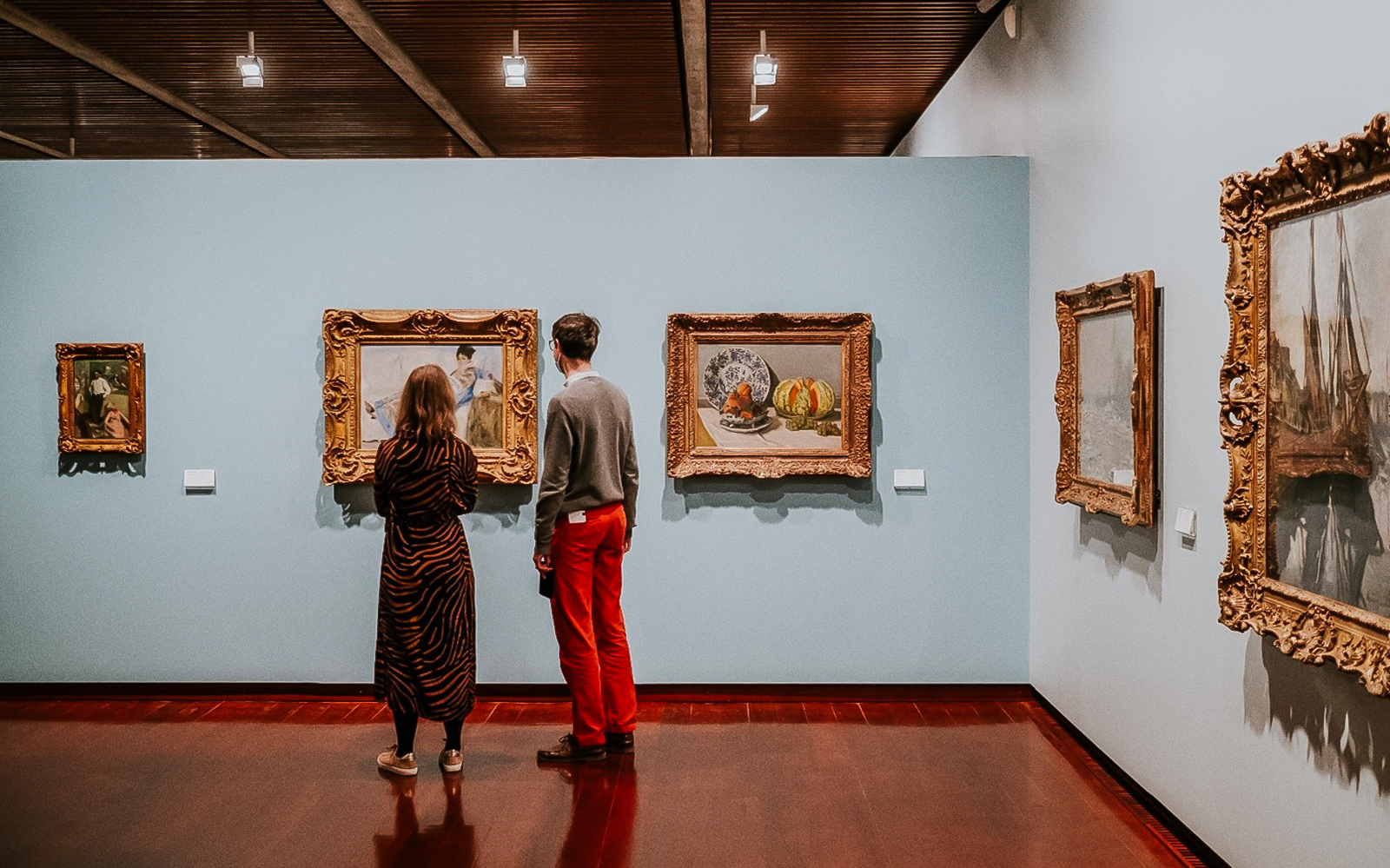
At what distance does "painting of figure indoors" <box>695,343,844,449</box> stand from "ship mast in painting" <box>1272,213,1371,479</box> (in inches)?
116

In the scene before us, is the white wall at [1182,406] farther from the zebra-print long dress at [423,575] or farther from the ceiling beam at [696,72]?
the zebra-print long dress at [423,575]

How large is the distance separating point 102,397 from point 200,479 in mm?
704

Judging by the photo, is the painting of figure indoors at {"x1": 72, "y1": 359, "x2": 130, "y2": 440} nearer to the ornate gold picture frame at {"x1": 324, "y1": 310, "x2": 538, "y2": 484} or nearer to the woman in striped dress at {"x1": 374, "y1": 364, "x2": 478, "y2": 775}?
the ornate gold picture frame at {"x1": 324, "y1": 310, "x2": 538, "y2": 484}

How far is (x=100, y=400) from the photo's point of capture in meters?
5.91

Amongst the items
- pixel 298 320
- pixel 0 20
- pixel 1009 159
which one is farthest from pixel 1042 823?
pixel 0 20

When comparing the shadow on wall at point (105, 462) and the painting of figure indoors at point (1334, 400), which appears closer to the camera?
the painting of figure indoors at point (1334, 400)

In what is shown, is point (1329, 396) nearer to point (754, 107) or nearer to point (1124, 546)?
point (1124, 546)

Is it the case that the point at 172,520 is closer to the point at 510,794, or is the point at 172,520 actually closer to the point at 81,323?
the point at 81,323

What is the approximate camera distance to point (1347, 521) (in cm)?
276

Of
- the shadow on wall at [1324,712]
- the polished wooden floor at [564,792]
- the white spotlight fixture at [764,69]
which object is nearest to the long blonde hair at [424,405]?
the polished wooden floor at [564,792]

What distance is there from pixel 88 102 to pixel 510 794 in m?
6.74

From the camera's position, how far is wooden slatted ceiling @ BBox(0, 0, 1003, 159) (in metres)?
6.19

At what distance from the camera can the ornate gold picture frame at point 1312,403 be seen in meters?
2.62

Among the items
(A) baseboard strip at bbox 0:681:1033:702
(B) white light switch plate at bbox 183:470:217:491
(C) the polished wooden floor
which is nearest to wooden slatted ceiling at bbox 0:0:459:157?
(B) white light switch plate at bbox 183:470:217:491
